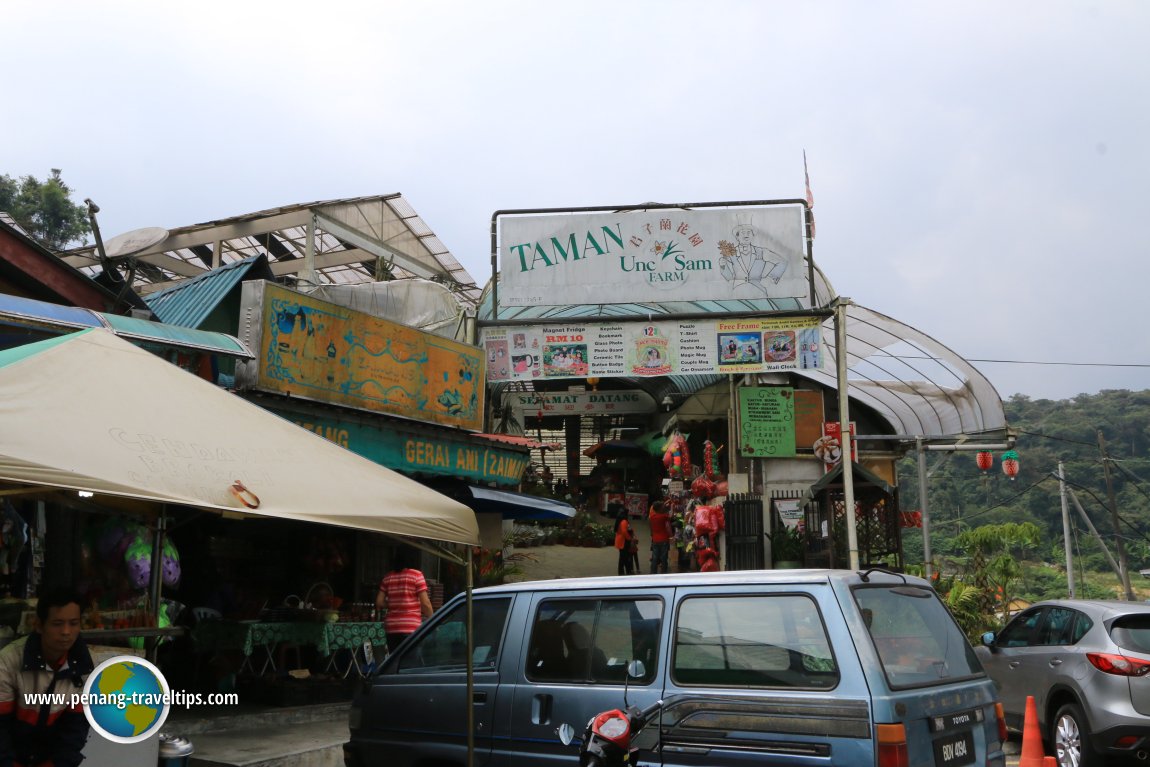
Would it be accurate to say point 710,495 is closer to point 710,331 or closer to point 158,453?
point 710,331

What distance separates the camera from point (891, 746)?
4094 mm

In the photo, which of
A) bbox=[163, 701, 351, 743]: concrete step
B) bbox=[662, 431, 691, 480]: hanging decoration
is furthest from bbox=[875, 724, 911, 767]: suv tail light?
bbox=[662, 431, 691, 480]: hanging decoration

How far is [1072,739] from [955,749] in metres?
4.25

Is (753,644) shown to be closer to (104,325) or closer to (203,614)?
(104,325)

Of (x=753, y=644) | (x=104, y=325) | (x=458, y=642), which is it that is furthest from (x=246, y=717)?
(x=753, y=644)

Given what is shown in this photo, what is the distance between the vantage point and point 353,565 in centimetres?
1243

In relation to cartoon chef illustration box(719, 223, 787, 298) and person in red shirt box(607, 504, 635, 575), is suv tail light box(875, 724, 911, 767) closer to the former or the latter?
cartoon chef illustration box(719, 223, 787, 298)

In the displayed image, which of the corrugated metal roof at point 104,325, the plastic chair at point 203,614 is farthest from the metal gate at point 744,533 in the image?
the corrugated metal roof at point 104,325

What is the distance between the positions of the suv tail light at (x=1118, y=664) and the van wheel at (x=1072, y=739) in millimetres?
434

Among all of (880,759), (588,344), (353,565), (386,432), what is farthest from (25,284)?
(880,759)

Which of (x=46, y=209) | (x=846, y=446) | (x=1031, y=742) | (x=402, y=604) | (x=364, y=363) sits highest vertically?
(x=46, y=209)

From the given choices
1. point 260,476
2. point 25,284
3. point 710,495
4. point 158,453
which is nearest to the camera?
point 158,453

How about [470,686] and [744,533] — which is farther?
Answer: [744,533]

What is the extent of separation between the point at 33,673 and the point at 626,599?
2.95m
